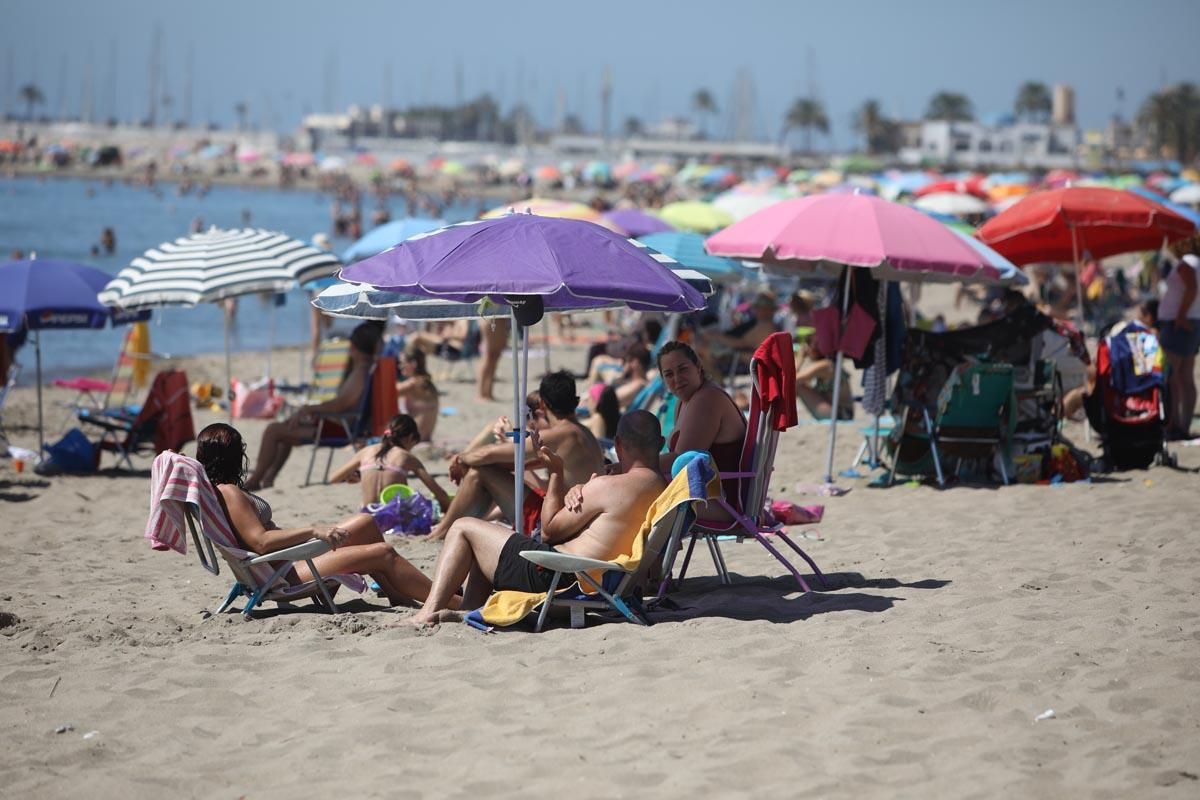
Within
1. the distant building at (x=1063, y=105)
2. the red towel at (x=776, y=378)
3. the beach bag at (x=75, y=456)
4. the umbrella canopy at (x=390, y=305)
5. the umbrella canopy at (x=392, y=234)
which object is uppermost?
the distant building at (x=1063, y=105)

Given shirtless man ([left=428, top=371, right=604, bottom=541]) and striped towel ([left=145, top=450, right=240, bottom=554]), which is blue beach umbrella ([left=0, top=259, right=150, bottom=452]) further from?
striped towel ([left=145, top=450, right=240, bottom=554])

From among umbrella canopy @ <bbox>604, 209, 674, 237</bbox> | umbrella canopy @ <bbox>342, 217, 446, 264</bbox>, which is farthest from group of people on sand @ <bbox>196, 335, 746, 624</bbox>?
umbrella canopy @ <bbox>604, 209, 674, 237</bbox>

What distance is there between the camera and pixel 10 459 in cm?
1048

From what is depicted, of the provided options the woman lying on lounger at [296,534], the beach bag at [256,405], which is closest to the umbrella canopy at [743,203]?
the beach bag at [256,405]

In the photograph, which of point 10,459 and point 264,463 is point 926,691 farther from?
point 10,459

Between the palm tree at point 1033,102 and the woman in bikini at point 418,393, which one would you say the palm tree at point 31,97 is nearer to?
the palm tree at point 1033,102

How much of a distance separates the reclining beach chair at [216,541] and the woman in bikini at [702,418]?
5.18 feet

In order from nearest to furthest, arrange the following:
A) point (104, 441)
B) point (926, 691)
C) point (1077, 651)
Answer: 1. point (926, 691)
2. point (1077, 651)
3. point (104, 441)

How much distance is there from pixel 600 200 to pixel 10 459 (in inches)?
491

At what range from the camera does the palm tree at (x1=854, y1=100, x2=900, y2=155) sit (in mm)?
134125

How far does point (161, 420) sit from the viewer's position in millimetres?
9789

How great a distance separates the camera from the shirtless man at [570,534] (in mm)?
5465

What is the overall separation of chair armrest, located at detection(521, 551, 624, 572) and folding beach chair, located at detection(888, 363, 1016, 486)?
12.2ft

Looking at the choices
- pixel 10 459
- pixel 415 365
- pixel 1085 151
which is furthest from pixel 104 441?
pixel 1085 151
